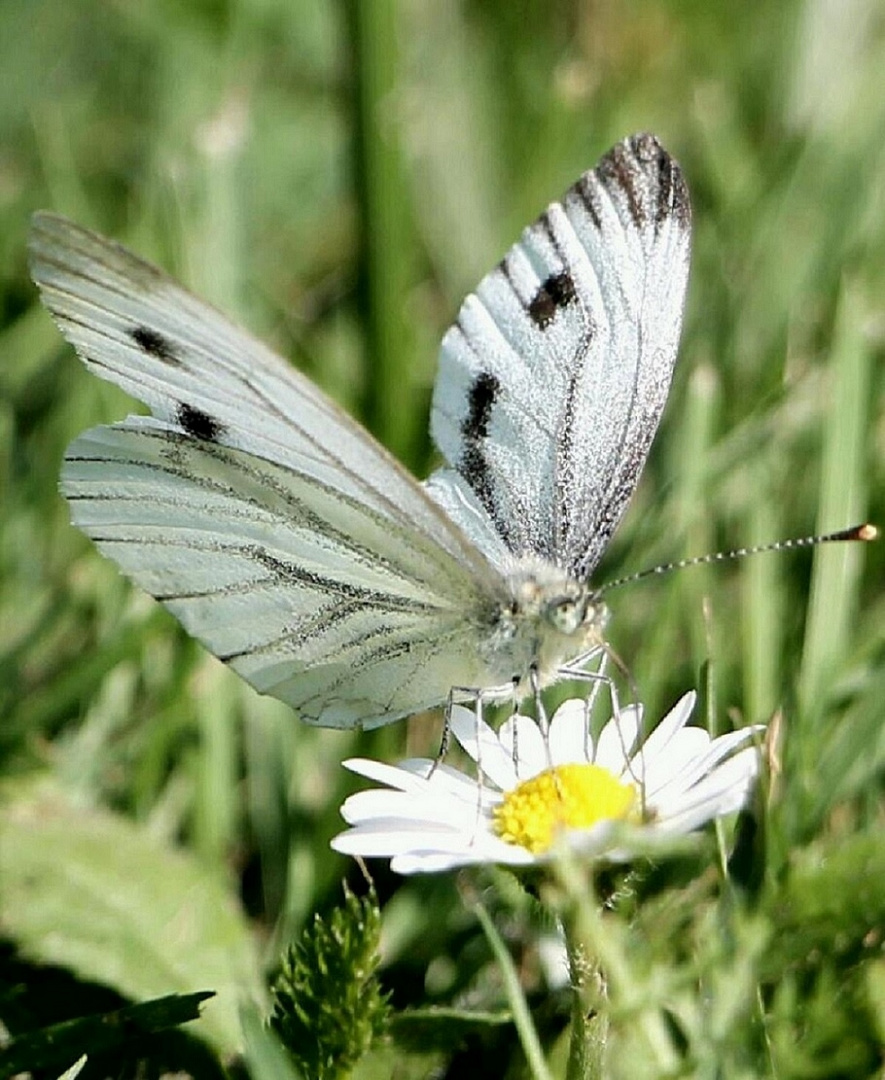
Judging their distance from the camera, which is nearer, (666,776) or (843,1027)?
(843,1027)

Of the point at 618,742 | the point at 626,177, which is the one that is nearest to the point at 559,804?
the point at 618,742

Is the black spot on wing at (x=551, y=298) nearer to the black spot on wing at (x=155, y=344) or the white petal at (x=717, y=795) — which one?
the black spot on wing at (x=155, y=344)

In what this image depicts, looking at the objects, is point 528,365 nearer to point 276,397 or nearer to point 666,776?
point 276,397

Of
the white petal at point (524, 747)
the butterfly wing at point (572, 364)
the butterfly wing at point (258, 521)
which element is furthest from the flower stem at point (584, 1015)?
the butterfly wing at point (572, 364)

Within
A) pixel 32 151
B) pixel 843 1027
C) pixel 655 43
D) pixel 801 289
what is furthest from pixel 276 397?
pixel 655 43

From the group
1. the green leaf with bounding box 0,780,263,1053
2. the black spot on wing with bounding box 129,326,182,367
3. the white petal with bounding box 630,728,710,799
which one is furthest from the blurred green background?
the black spot on wing with bounding box 129,326,182,367

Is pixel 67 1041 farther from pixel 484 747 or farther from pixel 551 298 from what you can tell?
pixel 551 298

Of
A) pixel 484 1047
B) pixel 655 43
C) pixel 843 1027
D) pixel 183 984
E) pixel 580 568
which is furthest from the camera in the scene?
pixel 655 43
